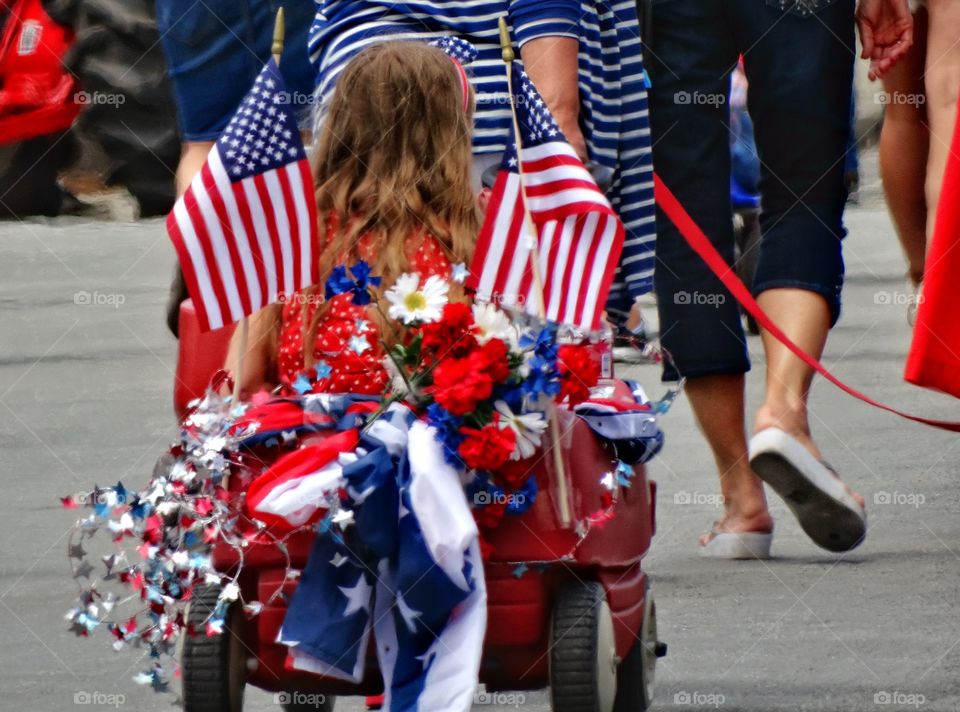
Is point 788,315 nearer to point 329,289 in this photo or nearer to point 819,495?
point 819,495

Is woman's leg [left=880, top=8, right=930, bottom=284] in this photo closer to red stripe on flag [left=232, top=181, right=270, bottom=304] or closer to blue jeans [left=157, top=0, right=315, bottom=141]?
blue jeans [left=157, top=0, right=315, bottom=141]

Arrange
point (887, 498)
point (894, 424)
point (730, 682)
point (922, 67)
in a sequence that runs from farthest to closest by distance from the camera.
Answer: point (894, 424), point (887, 498), point (922, 67), point (730, 682)

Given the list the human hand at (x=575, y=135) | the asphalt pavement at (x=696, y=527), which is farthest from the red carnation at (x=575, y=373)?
the human hand at (x=575, y=135)

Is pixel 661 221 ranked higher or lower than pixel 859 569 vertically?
higher

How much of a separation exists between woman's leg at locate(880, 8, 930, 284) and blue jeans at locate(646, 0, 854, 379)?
148 mm

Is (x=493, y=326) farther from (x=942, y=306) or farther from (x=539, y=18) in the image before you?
(x=942, y=306)

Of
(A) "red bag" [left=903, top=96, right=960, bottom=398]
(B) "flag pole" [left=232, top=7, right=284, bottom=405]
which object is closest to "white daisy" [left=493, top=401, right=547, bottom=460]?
(B) "flag pole" [left=232, top=7, right=284, bottom=405]

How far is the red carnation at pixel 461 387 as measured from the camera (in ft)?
12.1

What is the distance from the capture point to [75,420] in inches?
312

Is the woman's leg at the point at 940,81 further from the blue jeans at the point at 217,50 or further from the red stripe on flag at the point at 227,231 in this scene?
the red stripe on flag at the point at 227,231

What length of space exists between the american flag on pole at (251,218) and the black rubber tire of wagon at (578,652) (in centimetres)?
80

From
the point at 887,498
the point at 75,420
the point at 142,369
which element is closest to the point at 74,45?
the point at 142,369

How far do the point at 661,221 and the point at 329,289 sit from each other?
98.8 inches

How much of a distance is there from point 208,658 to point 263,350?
2.23 ft
